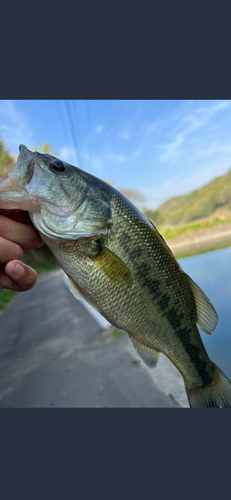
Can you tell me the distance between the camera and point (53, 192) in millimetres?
1312

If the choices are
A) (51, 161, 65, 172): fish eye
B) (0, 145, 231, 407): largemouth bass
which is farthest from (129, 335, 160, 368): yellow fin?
(51, 161, 65, 172): fish eye

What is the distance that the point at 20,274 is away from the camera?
1474 millimetres

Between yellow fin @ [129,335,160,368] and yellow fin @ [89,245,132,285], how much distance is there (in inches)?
17.7

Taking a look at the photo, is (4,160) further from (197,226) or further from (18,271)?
(18,271)

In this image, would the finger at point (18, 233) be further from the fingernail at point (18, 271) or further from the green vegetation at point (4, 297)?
the green vegetation at point (4, 297)

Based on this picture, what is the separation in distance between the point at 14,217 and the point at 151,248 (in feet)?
2.78

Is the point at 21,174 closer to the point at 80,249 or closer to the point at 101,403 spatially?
the point at 80,249

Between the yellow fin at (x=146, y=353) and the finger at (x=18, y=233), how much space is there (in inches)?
35.1

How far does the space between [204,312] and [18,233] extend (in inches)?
50.7

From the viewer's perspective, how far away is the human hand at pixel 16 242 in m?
1.44

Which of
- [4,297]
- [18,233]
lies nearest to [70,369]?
[18,233]

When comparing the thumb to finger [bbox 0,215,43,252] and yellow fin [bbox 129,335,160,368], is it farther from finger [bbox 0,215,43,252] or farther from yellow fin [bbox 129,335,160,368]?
yellow fin [bbox 129,335,160,368]

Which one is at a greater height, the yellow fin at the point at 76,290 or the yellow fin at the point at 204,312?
the yellow fin at the point at 204,312

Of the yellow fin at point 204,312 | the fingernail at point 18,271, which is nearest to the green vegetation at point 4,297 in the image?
the fingernail at point 18,271
